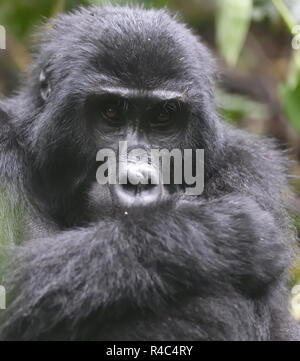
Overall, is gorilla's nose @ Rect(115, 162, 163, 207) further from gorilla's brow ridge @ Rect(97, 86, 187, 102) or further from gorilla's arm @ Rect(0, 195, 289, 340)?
gorilla's brow ridge @ Rect(97, 86, 187, 102)

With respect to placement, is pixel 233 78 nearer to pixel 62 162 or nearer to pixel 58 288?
pixel 62 162

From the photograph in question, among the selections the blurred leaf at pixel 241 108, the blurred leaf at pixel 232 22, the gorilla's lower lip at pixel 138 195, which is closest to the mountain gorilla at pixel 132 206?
the gorilla's lower lip at pixel 138 195

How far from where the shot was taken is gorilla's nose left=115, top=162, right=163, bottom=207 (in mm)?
3918

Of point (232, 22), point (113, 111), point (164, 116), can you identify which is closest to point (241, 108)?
point (232, 22)

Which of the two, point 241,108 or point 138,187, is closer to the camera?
point 138,187

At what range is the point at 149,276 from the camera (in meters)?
3.69

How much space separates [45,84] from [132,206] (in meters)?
1.20

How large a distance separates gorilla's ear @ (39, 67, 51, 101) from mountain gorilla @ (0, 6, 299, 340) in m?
0.01

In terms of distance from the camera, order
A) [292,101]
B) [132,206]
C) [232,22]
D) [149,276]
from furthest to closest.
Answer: [292,101], [232,22], [132,206], [149,276]

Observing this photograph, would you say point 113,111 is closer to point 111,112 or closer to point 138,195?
point 111,112

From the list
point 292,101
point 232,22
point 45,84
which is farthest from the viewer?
point 292,101

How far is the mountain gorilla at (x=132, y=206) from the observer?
12.3 ft

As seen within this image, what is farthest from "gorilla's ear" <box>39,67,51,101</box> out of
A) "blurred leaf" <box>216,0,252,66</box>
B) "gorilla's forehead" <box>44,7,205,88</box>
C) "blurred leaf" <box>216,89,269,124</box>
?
"blurred leaf" <box>216,89,269,124</box>
